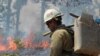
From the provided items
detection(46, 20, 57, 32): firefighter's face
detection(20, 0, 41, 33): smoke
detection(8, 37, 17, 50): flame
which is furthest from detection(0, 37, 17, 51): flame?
detection(46, 20, 57, 32): firefighter's face

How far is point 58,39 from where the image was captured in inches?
209

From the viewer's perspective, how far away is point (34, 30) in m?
14.5

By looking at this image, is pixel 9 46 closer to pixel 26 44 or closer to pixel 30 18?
pixel 26 44

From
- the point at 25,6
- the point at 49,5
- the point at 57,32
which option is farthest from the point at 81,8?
the point at 57,32

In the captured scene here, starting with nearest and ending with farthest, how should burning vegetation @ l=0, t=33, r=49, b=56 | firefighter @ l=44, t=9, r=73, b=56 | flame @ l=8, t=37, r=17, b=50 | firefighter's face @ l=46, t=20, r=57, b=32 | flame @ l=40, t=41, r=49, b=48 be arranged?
firefighter @ l=44, t=9, r=73, b=56
firefighter's face @ l=46, t=20, r=57, b=32
flame @ l=40, t=41, r=49, b=48
burning vegetation @ l=0, t=33, r=49, b=56
flame @ l=8, t=37, r=17, b=50

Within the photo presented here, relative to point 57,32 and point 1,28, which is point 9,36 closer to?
point 1,28

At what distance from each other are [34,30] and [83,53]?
924cm

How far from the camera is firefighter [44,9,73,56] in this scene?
17.5 feet

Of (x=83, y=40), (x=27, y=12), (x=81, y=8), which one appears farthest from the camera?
(x=27, y=12)

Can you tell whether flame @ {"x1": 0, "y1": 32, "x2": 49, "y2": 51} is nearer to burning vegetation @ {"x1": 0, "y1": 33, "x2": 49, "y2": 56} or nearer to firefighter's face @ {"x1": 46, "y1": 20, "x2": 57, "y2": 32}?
burning vegetation @ {"x1": 0, "y1": 33, "x2": 49, "y2": 56}

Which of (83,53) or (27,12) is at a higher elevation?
(83,53)

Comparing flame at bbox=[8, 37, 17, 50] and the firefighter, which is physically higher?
the firefighter

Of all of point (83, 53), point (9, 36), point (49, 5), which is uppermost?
point (83, 53)

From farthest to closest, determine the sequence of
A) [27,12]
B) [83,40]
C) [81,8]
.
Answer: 1. [27,12]
2. [81,8]
3. [83,40]
